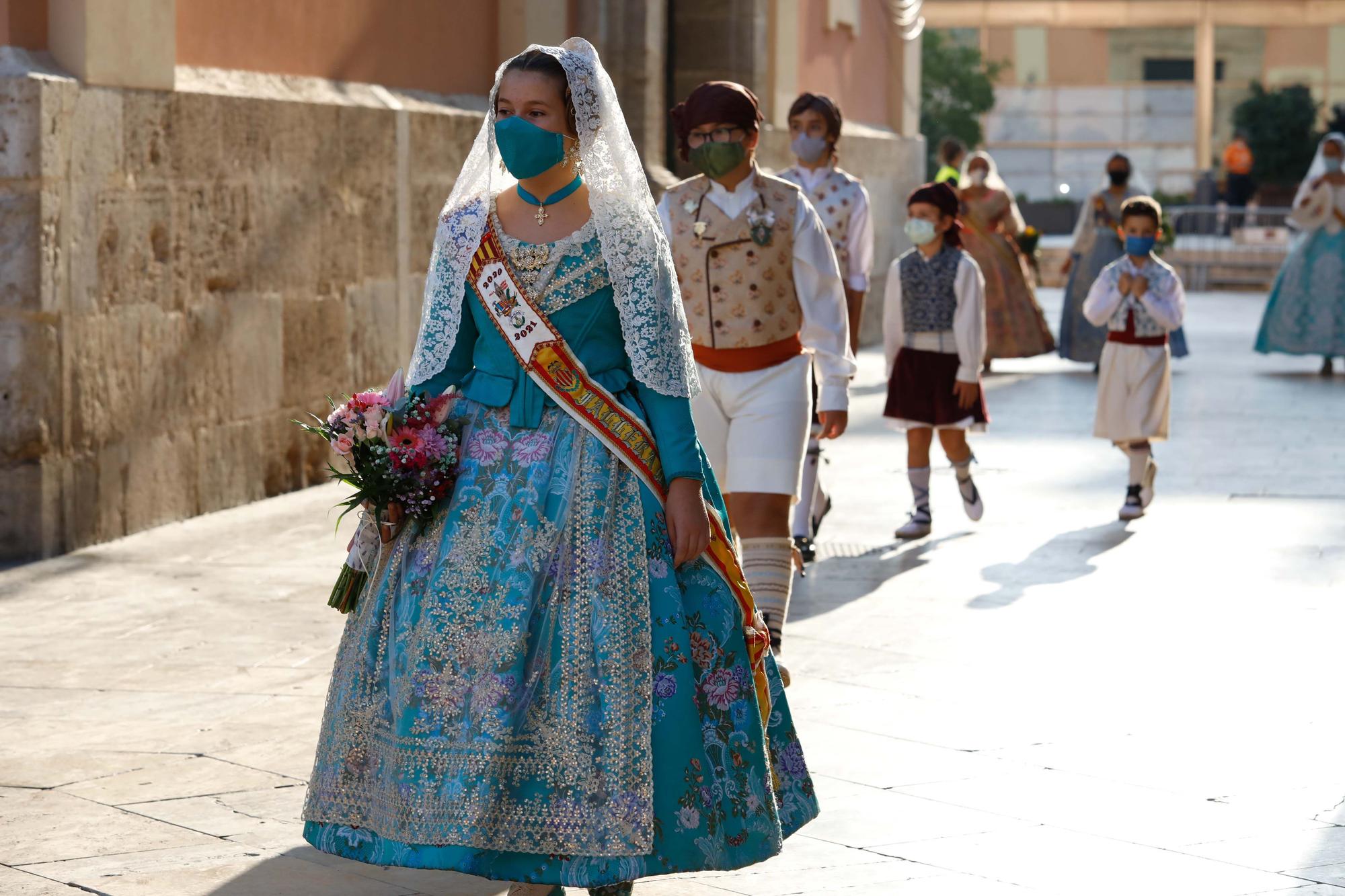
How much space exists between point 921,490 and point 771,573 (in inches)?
118

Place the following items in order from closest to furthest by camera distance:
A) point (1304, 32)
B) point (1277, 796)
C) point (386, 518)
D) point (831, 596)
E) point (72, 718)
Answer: point (386, 518)
point (1277, 796)
point (72, 718)
point (831, 596)
point (1304, 32)

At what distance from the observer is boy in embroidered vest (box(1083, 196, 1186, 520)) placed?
9.64 metres

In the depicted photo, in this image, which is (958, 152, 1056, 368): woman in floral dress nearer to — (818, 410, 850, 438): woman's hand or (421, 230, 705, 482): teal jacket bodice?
(818, 410, 850, 438): woman's hand

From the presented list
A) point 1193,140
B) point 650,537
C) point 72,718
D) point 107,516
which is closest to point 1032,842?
point 650,537

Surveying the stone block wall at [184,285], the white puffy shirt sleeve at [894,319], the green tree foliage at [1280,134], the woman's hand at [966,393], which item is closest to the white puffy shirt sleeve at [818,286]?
the woman's hand at [966,393]

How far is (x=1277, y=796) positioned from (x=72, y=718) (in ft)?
10.4

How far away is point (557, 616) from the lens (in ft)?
12.9

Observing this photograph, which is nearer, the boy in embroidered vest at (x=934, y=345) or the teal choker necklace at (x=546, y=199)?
the teal choker necklace at (x=546, y=199)

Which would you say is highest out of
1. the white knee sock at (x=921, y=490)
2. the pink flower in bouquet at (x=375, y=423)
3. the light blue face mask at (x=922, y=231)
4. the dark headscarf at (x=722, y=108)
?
the dark headscarf at (x=722, y=108)

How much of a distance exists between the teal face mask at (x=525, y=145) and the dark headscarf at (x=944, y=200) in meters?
5.01

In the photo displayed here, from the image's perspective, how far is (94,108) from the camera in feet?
27.4

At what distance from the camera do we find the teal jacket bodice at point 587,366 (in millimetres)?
4082

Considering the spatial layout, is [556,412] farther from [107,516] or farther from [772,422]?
[107,516]

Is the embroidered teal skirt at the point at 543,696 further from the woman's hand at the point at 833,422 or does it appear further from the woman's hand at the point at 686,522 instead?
the woman's hand at the point at 833,422
